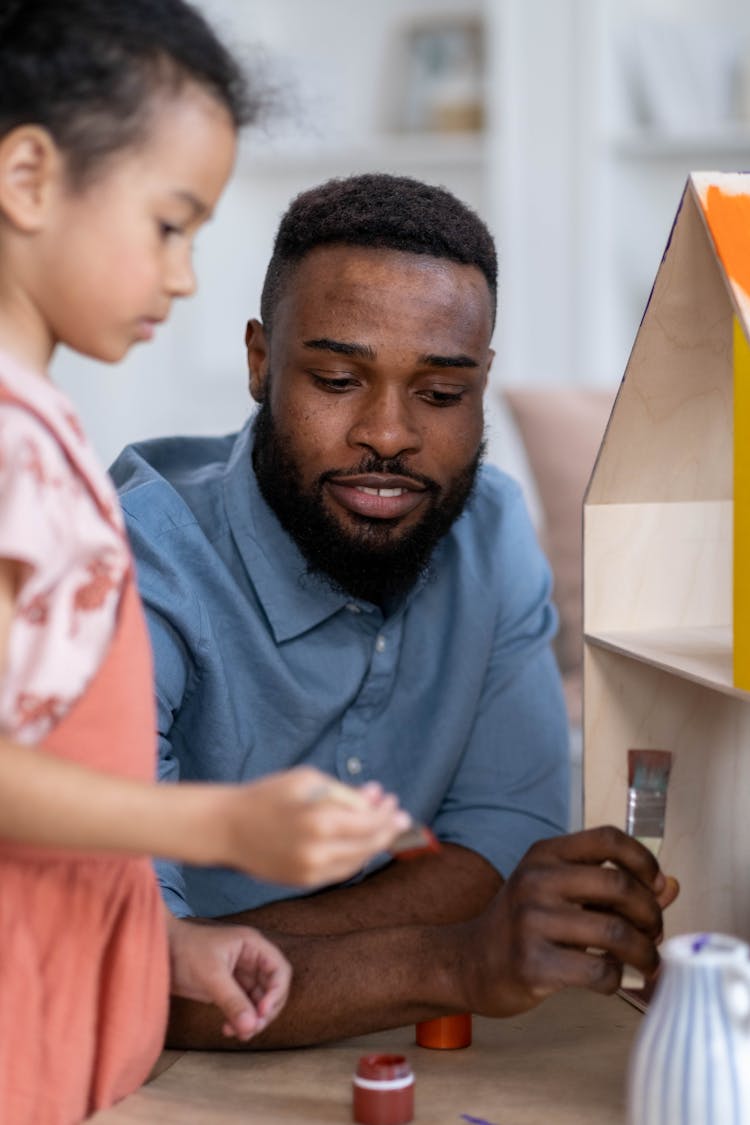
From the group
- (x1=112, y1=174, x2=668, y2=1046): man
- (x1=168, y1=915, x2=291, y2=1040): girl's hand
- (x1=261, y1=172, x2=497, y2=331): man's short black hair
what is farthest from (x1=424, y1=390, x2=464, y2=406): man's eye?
(x1=168, y1=915, x2=291, y2=1040): girl's hand

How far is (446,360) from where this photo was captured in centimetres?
135

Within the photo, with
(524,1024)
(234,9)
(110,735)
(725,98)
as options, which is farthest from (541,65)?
(110,735)

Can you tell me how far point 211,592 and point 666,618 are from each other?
1.36 feet

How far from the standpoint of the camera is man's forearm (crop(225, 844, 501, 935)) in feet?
4.48

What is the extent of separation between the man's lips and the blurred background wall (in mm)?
2269

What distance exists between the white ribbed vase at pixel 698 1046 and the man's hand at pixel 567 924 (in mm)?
213

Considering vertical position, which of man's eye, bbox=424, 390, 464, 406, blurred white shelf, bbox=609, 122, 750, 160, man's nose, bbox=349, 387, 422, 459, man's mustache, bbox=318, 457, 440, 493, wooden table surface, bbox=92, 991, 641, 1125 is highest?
blurred white shelf, bbox=609, 122, 750, 160

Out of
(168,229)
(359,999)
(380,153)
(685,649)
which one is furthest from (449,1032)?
(380,153)

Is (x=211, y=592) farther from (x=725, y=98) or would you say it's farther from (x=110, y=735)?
(x=725, y=98)

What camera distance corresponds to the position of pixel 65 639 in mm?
808

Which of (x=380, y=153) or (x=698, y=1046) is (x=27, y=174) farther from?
(x=380, y=153)

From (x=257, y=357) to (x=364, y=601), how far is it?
0.26m

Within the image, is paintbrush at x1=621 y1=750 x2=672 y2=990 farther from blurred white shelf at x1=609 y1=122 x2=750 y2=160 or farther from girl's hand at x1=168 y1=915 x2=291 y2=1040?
blurred white shelf at x1=609 y1=122 x2=750 y2=160

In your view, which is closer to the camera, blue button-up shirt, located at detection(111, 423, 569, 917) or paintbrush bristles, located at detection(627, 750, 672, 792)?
paintbrush bristles, located at detection(627, 750, 672, 792)
